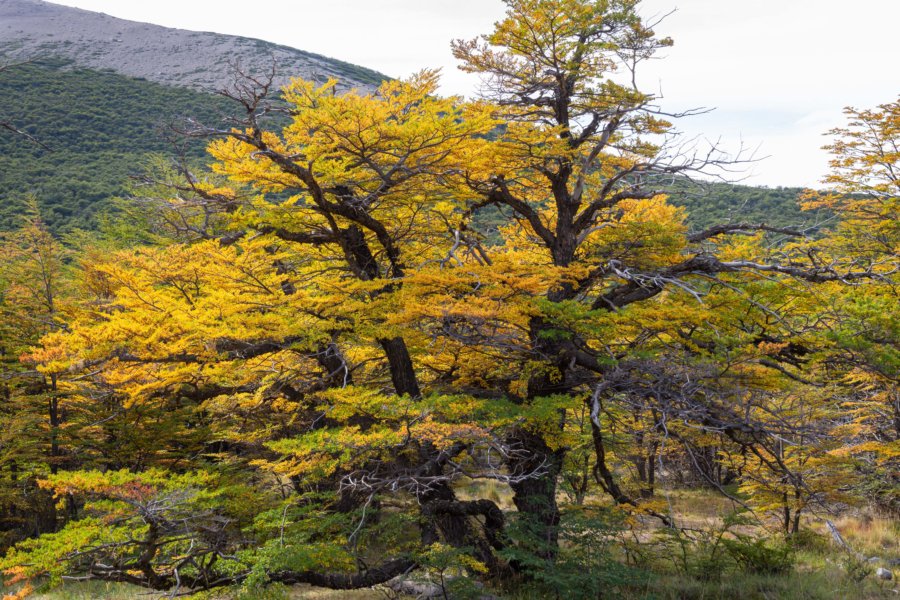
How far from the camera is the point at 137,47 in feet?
330

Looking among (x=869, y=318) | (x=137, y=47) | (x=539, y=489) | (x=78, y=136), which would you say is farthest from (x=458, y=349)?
(x=137, y=47)

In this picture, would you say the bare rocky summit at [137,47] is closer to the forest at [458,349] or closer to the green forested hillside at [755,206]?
the green forested hillside at [755,206]

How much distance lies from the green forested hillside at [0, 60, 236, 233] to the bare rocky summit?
10564 millimetres

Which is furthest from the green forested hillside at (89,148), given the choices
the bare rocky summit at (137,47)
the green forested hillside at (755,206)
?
the bare rocky summit at (137,47)

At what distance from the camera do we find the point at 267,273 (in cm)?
1073

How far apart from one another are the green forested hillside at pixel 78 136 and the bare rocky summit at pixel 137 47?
10.6 metres

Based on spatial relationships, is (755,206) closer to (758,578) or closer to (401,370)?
(758,578)

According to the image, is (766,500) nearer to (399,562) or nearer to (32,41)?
(399,562)

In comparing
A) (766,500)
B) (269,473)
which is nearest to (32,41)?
(269,473)

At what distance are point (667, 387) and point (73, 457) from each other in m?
15.9

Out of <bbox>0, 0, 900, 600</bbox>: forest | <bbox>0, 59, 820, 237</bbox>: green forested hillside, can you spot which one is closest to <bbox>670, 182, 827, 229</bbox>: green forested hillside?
<bbox>0, 59, 820, 237</bbox>: green forested hillside

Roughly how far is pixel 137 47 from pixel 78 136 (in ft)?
178

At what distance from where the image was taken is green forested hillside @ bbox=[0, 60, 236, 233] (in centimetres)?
4419

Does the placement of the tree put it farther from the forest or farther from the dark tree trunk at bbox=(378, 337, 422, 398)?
the dark tree trunk at bbox=(378, 337, 422, 398)
